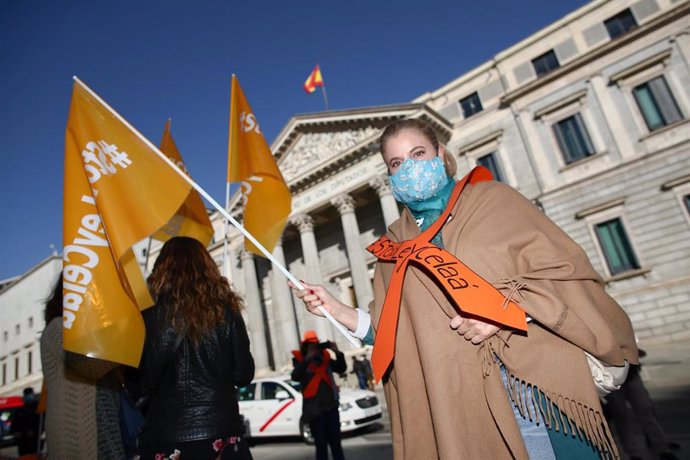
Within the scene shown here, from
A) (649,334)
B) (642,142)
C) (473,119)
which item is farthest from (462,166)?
(649,334)

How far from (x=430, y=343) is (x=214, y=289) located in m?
1.66

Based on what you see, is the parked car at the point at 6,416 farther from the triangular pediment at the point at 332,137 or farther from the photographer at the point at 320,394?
the photographer at the point at 320,394

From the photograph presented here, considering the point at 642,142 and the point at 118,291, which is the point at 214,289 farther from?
the point at 642,142

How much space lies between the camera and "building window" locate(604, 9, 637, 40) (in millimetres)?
16578

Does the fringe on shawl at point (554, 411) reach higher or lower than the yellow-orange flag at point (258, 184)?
lower

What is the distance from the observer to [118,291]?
2.45 metres

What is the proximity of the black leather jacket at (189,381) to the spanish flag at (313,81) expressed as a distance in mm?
21805

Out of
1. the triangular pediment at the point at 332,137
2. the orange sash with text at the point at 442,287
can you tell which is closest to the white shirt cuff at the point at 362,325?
the orange sash with text at the point at 442,287

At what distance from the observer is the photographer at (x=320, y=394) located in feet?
16.8

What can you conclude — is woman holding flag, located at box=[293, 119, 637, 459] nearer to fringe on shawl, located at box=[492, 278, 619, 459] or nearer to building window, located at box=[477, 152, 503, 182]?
fringe on shawl, located at box=[492, 278, 619, 459]

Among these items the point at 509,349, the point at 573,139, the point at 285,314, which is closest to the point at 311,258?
the point at 285,314

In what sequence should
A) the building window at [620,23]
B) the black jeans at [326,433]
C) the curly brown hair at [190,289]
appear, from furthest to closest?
the building window at [620,23]
the black jeans at [326,433]
the curly brown hair at [190,289]

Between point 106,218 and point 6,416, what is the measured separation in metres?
26.0

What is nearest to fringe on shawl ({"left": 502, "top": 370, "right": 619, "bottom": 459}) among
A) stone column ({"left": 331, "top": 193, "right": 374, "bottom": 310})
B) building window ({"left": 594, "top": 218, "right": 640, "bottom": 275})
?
stone column ({"left": 331, "top": 193, "right": 374, "bottom": 310})
